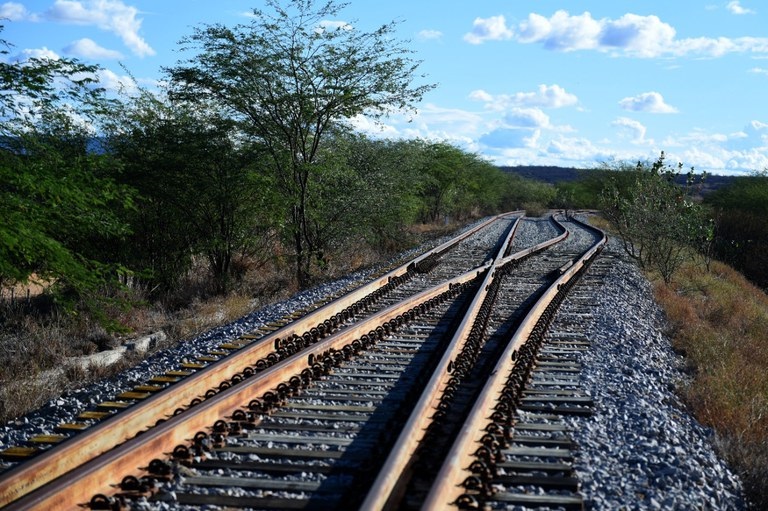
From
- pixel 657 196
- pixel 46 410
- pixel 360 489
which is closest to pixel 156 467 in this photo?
pixel 360 489

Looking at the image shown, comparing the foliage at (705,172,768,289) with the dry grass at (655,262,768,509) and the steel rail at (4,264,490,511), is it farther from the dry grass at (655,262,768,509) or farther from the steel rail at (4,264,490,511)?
the steel rail at (4,264,490,511)

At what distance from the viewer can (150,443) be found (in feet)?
16.1

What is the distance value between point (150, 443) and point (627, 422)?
3.66 m

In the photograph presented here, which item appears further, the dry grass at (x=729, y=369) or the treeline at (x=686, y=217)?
the treeline at (x=686, y=217)

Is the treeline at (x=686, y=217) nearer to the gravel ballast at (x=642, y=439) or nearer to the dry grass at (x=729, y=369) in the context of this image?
the dry grass at (x=729, y=369)

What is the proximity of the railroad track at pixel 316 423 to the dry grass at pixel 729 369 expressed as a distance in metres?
1.20

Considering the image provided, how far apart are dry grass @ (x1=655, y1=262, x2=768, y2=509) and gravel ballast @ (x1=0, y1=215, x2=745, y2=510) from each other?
15 cm

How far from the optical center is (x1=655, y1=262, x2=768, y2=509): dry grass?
5.57 meters

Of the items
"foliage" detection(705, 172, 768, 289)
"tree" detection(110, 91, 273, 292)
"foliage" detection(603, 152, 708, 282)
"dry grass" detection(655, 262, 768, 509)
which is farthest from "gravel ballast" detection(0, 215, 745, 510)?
"foliage" detection(705, 172, 768, 289)

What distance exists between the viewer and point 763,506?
476 centimetres

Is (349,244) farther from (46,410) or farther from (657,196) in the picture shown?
(46,410)

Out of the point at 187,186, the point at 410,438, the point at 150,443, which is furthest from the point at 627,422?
the point at 187,186

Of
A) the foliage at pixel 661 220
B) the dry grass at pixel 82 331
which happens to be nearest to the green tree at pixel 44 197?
the dry grass at pixel 82 331

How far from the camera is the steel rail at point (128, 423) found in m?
4.37
